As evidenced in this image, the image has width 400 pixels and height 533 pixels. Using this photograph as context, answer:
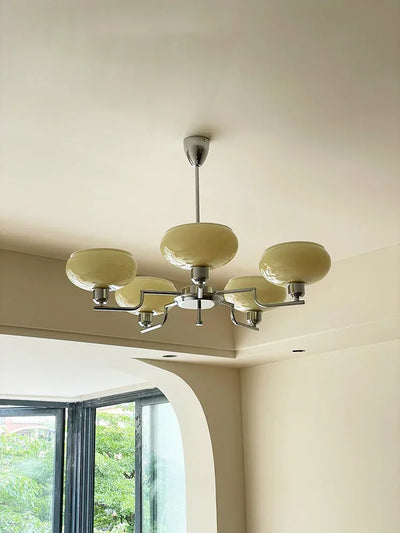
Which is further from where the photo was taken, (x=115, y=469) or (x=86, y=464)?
(x=86, y=464)

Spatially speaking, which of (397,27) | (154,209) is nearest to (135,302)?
(154,209)

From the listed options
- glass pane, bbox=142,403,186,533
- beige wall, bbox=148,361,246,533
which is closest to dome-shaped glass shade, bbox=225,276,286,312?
beige wall, bbox=148,361,246,533

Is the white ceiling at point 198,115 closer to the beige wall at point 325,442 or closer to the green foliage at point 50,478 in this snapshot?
the beige wall at point 325,442

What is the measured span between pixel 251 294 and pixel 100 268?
1.90ft

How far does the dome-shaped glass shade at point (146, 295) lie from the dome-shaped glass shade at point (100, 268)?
281mm

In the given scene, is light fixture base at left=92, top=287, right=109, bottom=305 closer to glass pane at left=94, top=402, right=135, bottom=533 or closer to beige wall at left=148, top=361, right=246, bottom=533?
beige wall at left=148, top=361, right=246, bottom=533

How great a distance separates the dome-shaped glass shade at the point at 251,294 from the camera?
7.04ft

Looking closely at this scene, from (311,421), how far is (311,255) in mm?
2247

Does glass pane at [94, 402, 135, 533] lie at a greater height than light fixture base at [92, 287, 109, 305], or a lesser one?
lesser

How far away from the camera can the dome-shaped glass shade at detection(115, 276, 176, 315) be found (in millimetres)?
2121

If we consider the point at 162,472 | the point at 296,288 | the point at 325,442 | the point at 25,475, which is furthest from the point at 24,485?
the point at 296,288

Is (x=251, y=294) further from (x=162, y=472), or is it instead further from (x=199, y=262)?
(x=162, y=472)

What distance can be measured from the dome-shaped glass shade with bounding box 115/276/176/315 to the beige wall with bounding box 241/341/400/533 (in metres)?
1.78

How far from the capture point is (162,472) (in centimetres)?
511
